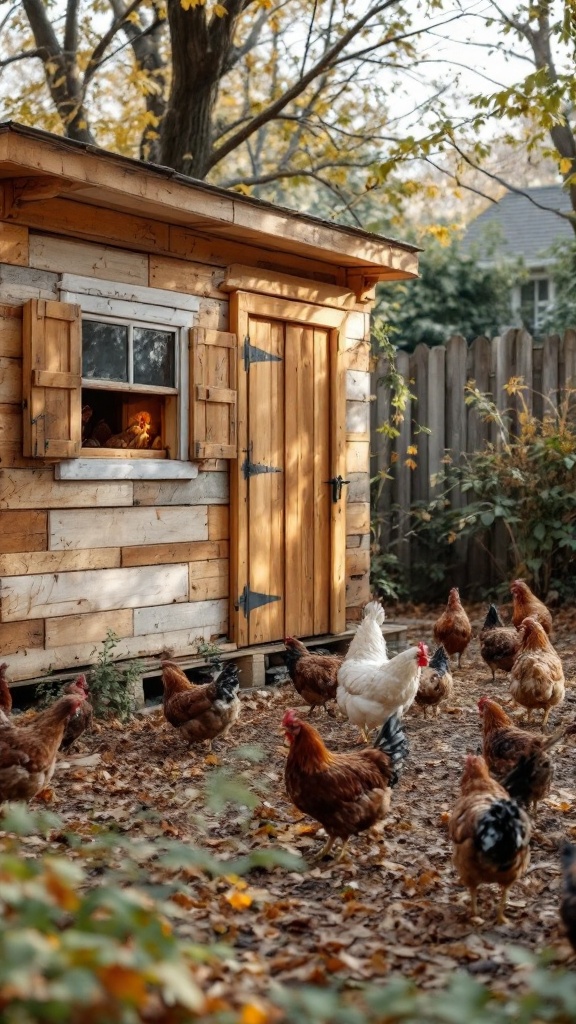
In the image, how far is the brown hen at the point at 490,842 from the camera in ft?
12.5

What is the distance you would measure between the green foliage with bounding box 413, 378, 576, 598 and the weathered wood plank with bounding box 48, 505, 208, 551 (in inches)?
164

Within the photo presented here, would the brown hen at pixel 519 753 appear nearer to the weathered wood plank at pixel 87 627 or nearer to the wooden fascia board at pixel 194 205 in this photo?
the weathered wood plank at pixel 87 627

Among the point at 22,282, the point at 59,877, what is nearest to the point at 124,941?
the point at 59,877

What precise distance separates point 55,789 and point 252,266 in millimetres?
4556

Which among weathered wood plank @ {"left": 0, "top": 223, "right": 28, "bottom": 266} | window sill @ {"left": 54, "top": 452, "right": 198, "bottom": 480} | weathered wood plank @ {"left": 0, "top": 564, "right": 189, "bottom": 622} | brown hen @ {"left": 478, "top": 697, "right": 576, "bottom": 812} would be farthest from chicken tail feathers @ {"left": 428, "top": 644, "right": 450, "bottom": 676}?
weathered wood plank @ {"left": 0, "top": 223, "right": 28, "bottom": 266}

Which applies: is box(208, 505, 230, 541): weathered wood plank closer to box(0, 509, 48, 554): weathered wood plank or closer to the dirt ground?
the dirt ground

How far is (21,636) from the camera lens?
21.4ft

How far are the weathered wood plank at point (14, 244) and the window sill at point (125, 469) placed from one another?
4.45 ft

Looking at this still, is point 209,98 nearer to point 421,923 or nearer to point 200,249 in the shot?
point 200,249

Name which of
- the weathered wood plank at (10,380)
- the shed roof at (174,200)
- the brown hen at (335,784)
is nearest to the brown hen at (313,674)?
the brown hen at (335,784)

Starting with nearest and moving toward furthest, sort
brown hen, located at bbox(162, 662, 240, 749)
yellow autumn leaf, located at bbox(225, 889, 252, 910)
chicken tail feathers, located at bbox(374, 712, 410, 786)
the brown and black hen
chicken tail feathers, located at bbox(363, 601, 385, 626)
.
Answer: the brown and black hen < yellow autumn leaf, located at bbox(225, 889, 252, 910) < chicken tail feathers, located at bbox(374, 712, 410, 786) < brown hen, located at bbox(162, 662, 240, 749) < chicken tail feathers, located at bbox(363, 601, 385, 626)

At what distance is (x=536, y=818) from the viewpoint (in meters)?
5.23

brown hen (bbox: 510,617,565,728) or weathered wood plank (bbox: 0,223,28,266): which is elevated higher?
weathered wood plank (bbox: 0,223,28,266)

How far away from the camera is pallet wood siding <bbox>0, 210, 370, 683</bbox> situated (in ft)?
21.2
